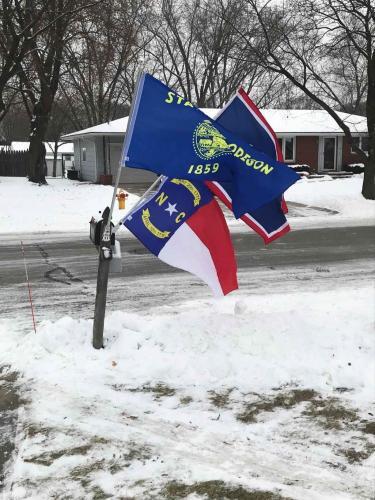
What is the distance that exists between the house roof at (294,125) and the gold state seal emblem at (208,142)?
23.2 meters

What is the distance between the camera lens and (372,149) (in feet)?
60.9

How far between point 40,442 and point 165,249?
206 centimetres

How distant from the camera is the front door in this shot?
32.0 metres

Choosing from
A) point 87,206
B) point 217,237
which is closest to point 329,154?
point 87,206

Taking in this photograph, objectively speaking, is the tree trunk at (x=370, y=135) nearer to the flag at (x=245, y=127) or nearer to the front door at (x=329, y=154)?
the front door at (x=329, y=154)

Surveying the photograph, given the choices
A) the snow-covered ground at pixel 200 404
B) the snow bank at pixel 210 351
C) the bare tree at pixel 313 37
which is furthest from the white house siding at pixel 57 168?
the snow-covered ground at pixel 200 404

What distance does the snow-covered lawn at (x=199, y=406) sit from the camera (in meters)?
3.13

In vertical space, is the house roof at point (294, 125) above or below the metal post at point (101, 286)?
above

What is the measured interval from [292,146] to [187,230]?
28.1 meters

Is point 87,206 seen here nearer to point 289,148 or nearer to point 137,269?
point 137,269

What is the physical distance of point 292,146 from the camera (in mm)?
31500

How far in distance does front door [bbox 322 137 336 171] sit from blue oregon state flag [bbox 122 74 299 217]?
29214mm

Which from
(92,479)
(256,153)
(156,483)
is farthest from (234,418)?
(256,153)

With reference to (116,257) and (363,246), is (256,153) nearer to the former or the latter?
(116,257)
